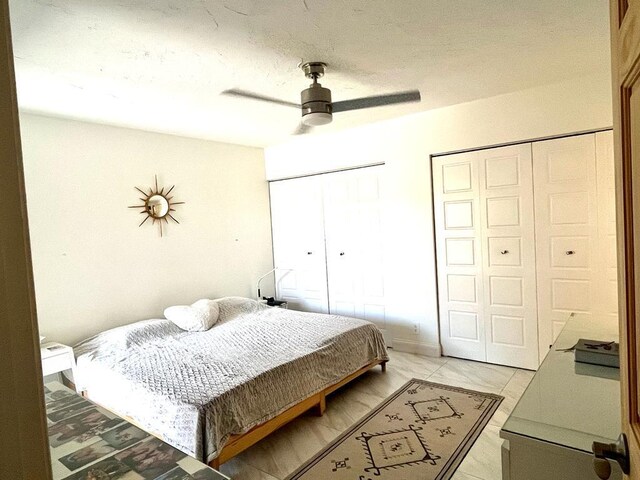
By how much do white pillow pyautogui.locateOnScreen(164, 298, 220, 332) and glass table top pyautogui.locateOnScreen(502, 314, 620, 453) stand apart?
285 cm

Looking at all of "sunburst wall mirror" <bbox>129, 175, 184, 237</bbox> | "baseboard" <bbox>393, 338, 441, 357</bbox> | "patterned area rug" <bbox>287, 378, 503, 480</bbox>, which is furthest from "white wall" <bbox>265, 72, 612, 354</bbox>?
"sunburst wall mirror" <bbox>129, 175, 184, 237</bbox>

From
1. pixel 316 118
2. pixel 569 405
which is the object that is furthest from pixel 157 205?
pixel 569 405

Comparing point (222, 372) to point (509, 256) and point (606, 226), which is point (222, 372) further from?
point (606, 226)

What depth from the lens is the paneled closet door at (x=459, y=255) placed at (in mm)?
3693

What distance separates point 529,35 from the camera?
7.44 ft

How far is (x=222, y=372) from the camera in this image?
2.53 metres

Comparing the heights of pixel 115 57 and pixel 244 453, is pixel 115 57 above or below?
above

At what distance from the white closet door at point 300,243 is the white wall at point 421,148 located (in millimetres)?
413

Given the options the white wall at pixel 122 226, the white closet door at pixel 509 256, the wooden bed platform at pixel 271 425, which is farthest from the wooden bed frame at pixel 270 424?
the white closet door at pixel 509 256

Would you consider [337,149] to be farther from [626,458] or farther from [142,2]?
[626,458]

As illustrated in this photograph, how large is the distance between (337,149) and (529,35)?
2462mm

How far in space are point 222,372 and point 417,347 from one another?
7.56 feet

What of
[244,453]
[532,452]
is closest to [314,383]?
[244,453]

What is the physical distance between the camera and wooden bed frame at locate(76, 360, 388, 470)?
7.29 feet
